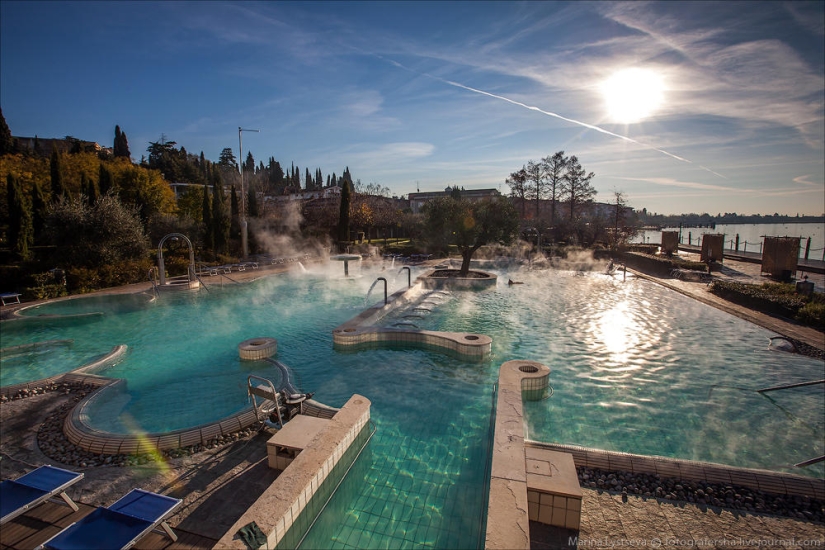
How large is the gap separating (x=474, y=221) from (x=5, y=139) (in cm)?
4251

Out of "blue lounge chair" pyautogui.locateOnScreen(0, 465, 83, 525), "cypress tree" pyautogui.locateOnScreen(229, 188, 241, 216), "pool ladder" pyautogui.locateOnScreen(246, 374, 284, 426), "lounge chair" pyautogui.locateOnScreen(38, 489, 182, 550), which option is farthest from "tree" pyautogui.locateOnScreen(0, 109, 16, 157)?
"lounge chair" pyautogui.locateOnScreen(38, 489, 182, 550)

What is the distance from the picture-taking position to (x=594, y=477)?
4.17 metres

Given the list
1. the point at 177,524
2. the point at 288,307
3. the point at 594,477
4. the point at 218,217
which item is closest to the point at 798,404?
the point at 594,477

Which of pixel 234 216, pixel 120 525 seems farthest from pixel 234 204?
pixel 120 525

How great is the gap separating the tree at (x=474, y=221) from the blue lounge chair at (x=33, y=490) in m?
14.7

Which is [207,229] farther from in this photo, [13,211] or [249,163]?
[249,163]

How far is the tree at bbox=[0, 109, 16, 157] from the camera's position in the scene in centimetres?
3388

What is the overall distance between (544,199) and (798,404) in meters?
33.9

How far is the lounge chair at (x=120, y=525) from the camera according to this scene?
2.93 meters

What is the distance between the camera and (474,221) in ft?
55.8

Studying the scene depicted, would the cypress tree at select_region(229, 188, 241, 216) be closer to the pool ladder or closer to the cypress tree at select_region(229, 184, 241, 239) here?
the cypress tree at select_region(229, 184, 241, 239)

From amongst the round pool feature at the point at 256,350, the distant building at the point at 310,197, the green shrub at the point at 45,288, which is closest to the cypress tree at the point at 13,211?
the green shrub at the point at 45,288

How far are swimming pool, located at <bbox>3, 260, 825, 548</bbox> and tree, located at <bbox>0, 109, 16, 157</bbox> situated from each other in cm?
3371

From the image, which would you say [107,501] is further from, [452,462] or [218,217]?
[218,217]
